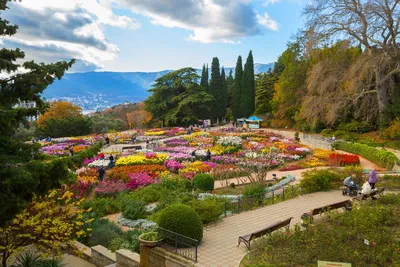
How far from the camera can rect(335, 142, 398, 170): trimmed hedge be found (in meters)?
20.2

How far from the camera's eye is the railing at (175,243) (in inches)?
329

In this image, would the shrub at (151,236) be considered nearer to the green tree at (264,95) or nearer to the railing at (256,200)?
the railing at (256,200)

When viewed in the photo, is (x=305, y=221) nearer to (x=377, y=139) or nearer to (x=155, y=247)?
(x=155, y=247)

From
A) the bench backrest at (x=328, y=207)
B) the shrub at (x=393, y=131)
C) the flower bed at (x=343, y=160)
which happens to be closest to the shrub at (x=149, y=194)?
the bench backrest at (x=328, y=207)

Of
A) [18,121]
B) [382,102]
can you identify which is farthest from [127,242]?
[382,102]

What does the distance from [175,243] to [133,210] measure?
4391 millimetres

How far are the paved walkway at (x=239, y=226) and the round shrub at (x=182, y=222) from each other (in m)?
0.48

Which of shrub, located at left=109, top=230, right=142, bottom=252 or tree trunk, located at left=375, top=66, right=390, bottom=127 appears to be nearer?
shrub, located at left=109, top=230, right=142, bottom=252

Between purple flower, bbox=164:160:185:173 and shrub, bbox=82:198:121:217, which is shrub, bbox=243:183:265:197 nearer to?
shrub, bbox=82:198:121:217

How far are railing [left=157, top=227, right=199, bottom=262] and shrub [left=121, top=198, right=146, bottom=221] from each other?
4001mm

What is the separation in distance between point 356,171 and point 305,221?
7541 mm

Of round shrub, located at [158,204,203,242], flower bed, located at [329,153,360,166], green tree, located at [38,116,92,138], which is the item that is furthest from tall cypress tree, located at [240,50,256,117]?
round shrub, located at [158,204,203,242]

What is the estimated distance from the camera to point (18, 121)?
20.1ft

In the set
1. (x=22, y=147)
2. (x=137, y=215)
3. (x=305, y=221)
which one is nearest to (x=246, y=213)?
(x=305, y=221)
